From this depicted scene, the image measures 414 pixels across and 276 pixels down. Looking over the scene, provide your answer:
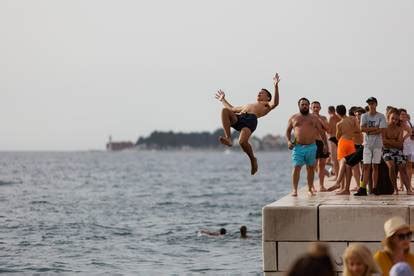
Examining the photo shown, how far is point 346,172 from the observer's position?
1947 centimetres

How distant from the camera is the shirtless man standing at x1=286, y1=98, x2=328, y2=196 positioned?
18.8m

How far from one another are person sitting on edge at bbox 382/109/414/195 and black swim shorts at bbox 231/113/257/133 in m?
2.17

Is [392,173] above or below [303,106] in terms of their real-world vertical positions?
below

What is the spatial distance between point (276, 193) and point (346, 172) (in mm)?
65001

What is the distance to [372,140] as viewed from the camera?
18281mm

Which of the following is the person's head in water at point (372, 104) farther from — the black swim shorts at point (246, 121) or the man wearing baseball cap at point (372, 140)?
the black swim shorts at point (246, 121)

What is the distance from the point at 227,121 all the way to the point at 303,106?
1329 millimetres

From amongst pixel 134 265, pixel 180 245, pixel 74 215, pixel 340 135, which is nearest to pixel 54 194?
pixel 74 215

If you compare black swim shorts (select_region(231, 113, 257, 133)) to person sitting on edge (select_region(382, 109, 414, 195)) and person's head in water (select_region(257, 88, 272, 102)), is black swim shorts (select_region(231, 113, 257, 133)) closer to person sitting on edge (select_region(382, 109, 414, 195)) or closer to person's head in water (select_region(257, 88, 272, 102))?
person's head in water (select_region(257, 88, 272, 102))

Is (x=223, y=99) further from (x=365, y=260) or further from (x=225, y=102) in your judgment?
(x=365, y=260)

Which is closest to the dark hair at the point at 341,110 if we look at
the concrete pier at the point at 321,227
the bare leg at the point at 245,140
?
the bare leg at the point at 245,140

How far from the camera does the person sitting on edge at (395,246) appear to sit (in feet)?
34.1

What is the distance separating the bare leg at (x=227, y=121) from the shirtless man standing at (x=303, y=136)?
1.06m

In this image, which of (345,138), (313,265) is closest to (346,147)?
(345,138)
